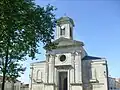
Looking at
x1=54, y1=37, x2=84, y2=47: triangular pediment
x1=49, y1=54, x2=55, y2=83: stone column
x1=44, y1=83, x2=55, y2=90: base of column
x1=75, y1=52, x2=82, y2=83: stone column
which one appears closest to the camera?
x1=75, y1=52, x2=82, y2=83: stone column

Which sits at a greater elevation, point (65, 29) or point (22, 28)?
point (65, 29)

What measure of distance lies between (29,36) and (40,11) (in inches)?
83.1

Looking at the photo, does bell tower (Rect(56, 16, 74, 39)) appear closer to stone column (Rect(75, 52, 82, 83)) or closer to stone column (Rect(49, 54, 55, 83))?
stone column (Rect(49, 54, 55, 83))

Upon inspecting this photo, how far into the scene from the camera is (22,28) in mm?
13195

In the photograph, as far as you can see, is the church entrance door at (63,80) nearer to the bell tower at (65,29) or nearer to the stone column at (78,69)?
the stone column at (78,69)

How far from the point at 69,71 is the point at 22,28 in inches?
925

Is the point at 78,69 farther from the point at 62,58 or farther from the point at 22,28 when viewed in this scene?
the point at 22,28

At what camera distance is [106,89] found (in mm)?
33531

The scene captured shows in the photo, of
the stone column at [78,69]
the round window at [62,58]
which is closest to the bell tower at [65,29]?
the round window at [62,58]

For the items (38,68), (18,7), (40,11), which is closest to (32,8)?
(40,11)

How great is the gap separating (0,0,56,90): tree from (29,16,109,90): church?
18184 millimetres

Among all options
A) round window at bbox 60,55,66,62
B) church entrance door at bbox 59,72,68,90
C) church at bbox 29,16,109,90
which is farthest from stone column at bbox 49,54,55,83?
church entrance door at bbox 59,72,68,90

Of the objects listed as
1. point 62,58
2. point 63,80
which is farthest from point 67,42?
point 63,80

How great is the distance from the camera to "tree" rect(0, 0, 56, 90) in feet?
39.5
